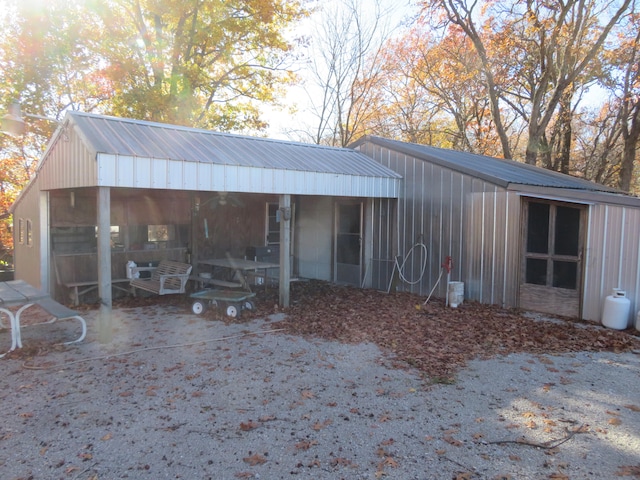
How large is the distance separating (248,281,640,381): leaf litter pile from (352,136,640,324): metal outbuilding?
0.47 m

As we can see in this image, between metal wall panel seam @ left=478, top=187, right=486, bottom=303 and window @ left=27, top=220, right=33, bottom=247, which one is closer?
metal wall panel seam @ left=478, top=187, right=486, bottom=303

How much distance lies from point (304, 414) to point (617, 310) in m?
5.24

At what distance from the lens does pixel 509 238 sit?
777 centimetres

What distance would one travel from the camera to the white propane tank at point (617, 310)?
252 inches

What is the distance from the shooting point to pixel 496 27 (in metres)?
18.3

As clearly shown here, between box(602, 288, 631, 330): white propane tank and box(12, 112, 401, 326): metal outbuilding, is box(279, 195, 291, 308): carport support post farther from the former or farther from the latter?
box(602, 288, 631, 330): white propane tank

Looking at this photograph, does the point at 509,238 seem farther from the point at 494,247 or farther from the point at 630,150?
the point at 630,150

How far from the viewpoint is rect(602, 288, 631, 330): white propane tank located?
6398 millimetres

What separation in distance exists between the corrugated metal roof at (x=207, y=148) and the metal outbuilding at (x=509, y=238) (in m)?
1.07

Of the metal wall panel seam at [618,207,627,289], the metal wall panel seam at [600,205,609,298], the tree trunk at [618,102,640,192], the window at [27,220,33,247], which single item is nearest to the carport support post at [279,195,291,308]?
the metal wall panel seam at [600,205,609,298]

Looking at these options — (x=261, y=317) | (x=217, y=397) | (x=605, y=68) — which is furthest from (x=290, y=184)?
(x=605, y=68)

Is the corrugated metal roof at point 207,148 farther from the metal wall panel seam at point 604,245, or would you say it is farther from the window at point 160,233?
the metal wall panel seam at point 604,245

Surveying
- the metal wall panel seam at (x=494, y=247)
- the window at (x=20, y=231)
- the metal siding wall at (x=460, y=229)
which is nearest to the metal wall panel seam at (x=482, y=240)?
the metal siding wall at (x=460, y=229)

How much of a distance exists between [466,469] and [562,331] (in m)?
4.29
